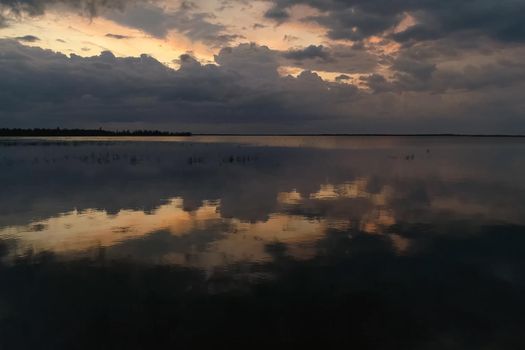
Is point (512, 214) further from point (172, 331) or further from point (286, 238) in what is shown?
point (172, 331)

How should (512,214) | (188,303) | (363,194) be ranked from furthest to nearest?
1. (363,194)
2. (512,214)
3. (188,303)

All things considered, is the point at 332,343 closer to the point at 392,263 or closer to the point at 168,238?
the point at 392,263

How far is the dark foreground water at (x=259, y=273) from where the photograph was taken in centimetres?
897

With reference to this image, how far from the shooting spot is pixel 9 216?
20.5 metres

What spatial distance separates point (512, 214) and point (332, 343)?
62.6 feet

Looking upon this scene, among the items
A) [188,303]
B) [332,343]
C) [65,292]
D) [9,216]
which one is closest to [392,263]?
[332,343]

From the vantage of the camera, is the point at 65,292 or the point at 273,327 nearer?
the point at 273,327

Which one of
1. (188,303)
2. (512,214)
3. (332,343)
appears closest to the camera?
(332,343)

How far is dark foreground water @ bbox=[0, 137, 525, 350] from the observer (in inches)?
353

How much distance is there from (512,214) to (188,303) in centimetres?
2050

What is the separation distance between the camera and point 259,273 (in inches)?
490

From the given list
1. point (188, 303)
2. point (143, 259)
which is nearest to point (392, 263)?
point (188, 303)

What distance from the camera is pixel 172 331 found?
29.4 ft

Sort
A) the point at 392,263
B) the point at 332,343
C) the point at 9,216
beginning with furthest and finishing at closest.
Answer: the point at 9,216 < the point at 392,263 < the point at 332,343
